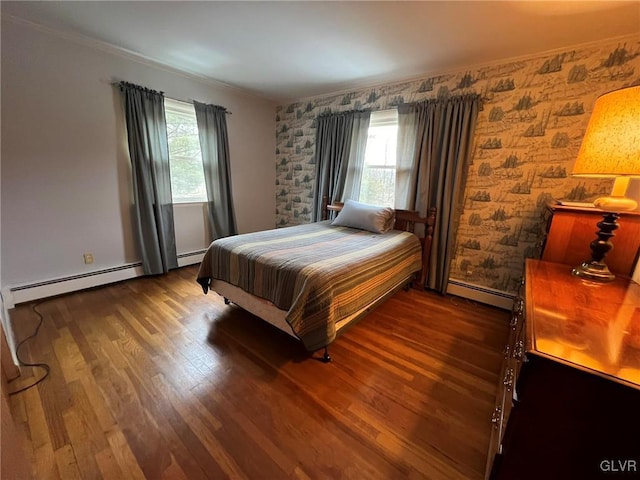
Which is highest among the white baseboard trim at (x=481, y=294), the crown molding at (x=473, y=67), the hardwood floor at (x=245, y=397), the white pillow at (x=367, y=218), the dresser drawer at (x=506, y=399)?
the crown molding at (x=473, y=67)

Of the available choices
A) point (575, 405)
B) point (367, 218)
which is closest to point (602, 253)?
point (575, 405)

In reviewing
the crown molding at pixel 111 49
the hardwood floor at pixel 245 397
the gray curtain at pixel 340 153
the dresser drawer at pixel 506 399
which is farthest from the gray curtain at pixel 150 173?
the dresser drawer at pixel 506 399

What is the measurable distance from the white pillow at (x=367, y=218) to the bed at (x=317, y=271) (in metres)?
0.01

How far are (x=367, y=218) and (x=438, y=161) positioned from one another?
0.98 m

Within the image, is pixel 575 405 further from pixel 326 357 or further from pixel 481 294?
pixel 481 294

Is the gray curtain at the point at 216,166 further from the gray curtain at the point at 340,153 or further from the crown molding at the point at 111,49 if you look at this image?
the gray curtain at the point at 340,153

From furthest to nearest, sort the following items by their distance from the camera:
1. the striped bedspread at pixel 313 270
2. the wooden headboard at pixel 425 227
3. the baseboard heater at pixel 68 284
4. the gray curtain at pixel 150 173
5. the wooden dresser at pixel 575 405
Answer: the wooden headboard at pixel 425 227 → the gray curtain at pixel 150 173 → the baseboard heater at pixel 68 284 → the striped bedspread at pixel 313 270 → the wooden dresser at pixel 575 405

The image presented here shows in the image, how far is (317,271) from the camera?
1670mm

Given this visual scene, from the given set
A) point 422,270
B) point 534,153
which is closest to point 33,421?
point 422,270

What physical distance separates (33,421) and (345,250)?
2045 mm

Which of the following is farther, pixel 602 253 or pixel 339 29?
pixel 339 29

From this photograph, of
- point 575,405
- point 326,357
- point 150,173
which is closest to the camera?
point 575,405

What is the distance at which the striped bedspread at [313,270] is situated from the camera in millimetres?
1629

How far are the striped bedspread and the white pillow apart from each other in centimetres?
18
